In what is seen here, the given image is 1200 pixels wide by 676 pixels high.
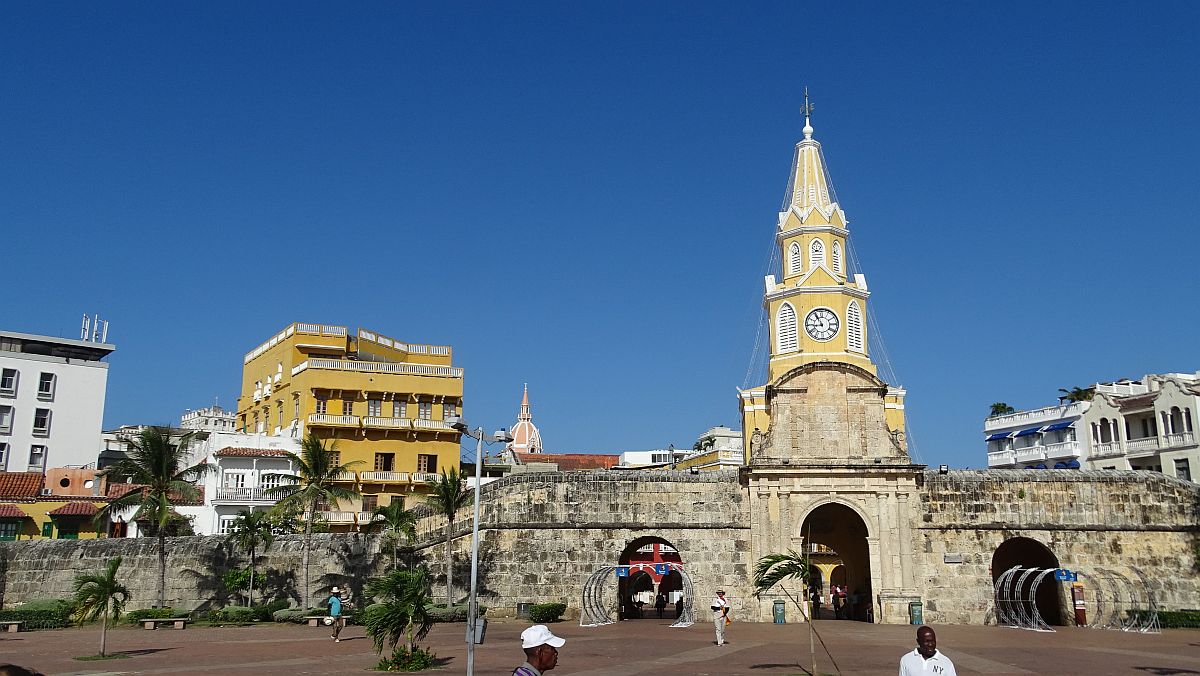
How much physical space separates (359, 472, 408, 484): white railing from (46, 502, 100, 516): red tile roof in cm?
1385

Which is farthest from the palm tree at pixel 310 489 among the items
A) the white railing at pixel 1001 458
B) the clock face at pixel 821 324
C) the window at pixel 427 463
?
the white railing at pixel 1001 458

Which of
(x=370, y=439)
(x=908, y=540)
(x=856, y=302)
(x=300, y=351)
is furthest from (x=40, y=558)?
(x=856, y=302)

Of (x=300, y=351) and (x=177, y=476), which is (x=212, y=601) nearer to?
(x=177, y=476)

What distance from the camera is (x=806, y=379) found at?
39062 millimetres

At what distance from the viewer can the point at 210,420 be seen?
3046 inches

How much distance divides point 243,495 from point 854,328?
32566mm

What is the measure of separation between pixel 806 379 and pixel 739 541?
22.6ft

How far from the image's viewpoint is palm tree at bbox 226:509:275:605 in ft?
123

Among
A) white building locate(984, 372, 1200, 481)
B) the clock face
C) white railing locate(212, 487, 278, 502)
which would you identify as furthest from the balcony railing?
white railing locate(212, 487, 278, 502)

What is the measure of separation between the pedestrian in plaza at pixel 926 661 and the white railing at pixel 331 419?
50.1 meters

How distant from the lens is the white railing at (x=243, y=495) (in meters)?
51.2

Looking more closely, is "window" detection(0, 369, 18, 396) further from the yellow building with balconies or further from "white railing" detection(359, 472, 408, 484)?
"white railing" detection(359, 472, 408, 484)

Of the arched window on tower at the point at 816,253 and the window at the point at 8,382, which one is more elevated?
the arched window on tower at the point at 816,253

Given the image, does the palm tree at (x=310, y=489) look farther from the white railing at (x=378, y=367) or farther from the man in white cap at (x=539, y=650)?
the man in white cap at (x=539, y=650)
